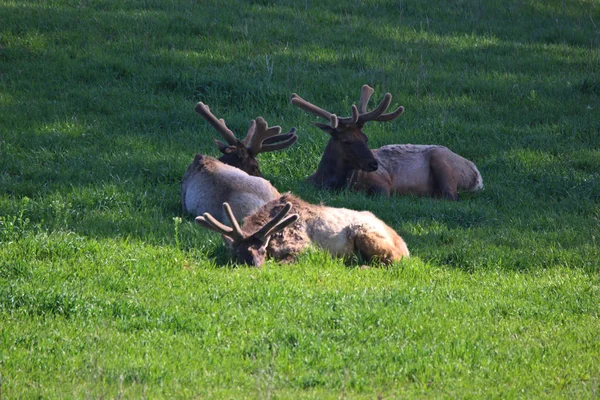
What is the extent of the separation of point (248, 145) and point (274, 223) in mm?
3684

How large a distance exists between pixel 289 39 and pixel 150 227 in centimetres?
862

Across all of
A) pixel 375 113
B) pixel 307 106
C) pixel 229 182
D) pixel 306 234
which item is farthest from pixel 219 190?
pixel 375 113

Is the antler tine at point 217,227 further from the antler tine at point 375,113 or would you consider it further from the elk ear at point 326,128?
the antler tine at point 375,113

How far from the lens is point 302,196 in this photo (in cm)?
1216

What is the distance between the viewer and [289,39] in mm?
17812

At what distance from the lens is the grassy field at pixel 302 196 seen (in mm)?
6410

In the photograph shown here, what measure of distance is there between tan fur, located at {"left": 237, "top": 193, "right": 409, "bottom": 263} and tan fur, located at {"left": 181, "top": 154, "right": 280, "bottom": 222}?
867mm

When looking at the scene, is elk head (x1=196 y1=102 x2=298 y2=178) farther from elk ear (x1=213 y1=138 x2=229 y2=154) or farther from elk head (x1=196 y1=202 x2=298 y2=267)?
elk head (x1=196 y1=202 x2=298 y2=267)

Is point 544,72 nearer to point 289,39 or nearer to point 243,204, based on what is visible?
point 289,39

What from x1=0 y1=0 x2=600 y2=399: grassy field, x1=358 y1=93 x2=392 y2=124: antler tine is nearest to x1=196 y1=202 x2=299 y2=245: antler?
x1=0 y1=0 x2=600 y2=399: grassy field

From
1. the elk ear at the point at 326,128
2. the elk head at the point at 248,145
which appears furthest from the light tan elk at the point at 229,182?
the elk ear at the point at 326,128

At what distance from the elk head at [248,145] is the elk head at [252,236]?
10.6 ft

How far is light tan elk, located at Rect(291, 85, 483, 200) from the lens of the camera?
511 inches

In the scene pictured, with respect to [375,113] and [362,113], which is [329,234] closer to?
[375,113]
